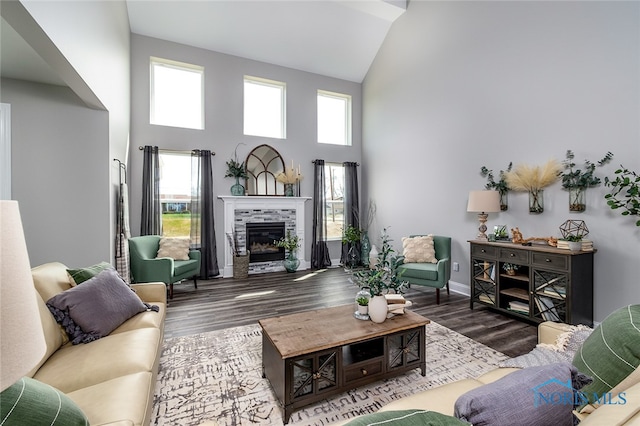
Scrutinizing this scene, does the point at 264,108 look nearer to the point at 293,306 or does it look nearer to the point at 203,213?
the point at 203,213

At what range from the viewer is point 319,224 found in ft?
20.6

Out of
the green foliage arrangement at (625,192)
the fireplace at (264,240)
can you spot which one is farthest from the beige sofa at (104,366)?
the green foliage arrangement at (625,192)

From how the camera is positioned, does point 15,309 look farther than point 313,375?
No

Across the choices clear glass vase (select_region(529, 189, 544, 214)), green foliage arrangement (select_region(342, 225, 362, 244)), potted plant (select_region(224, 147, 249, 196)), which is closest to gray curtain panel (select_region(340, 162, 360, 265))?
green foliage arrangement (select_region(342, 225, 362, 244))

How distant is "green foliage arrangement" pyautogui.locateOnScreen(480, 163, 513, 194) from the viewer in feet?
12.3

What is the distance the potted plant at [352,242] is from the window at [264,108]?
2528mm

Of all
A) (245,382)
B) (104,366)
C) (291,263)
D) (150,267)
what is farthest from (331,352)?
(291,263)

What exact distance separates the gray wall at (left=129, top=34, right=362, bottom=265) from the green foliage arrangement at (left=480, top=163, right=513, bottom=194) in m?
3.25

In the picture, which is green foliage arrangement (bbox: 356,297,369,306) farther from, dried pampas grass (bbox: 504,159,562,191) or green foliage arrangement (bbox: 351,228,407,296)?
dried pampas grass (bbox: 504,159,562,191)

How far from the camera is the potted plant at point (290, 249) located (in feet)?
18.9

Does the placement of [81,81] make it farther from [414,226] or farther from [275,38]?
[414,226]

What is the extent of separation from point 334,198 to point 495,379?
5319 mm

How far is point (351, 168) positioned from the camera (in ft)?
21.8

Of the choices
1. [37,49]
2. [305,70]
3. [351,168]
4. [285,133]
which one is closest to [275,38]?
[305,70]
